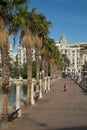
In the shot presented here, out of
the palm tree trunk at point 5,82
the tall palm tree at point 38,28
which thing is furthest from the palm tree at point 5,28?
the tall palm tree at point 38,28

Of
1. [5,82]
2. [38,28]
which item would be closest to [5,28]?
[5,82]

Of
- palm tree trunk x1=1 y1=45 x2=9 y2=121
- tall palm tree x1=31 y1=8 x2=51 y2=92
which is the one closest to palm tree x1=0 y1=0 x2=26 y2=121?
palm tree trunk x1=1 y1=45 x2=9 y2=121

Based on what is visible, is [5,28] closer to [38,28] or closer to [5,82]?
[5,82]

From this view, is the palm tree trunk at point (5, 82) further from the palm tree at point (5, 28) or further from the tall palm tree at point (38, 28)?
the tall palm tree at point (38, 28)

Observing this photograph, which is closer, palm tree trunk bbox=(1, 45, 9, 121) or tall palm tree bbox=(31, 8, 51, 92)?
palm tree trunk bbox=(1, 45, 9, 121)

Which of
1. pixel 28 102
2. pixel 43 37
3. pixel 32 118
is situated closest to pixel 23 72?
pixel 43 37

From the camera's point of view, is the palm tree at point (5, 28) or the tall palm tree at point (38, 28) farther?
the tall palm tree at point (38, 28)

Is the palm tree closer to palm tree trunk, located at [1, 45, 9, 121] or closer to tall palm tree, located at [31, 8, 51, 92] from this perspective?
palm tree trunk, located at [1, 45, 9, 121]

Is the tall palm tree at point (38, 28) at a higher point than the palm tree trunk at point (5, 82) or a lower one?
higher

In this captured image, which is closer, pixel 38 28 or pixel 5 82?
pixel 5 82

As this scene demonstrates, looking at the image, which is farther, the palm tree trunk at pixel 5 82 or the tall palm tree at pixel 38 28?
the tall palm tree at pixel 38 28

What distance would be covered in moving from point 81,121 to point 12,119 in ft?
14.3

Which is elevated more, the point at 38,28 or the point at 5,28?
the point at 38,28

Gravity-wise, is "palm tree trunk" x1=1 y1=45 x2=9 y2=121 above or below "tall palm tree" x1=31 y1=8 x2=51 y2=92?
below
